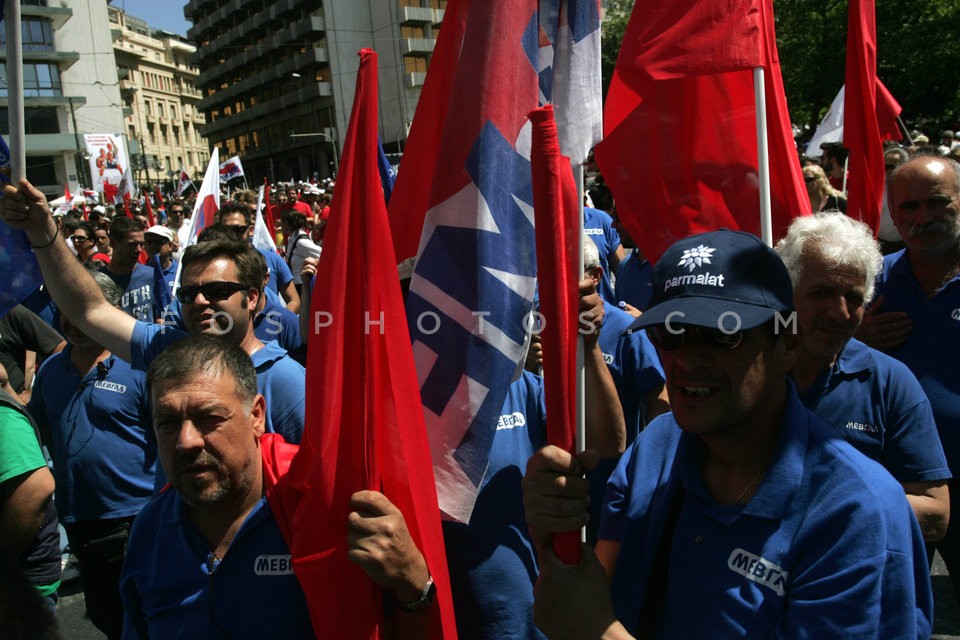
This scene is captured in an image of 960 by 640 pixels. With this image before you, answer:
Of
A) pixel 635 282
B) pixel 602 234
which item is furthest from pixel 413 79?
pixel 635 282

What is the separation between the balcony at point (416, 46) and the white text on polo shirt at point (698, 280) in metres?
59.0

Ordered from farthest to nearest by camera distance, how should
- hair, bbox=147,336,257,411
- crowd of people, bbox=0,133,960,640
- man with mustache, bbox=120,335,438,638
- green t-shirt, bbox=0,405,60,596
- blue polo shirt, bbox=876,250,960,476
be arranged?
blue polo shirt, bbox=876,250,960,476 < green t-shirt, bbox=0,405,60,596 < hair, bbox=147,336,257,411 < man with mustache, bbox=120,335,438,638 < crowd of people, bbox=0,133,960,640

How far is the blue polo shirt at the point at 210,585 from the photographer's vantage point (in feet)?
6.90

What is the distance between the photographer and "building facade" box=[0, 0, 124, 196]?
168 feet

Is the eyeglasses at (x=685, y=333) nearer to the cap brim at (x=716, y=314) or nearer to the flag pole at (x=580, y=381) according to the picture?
the cap brim at (x=716, y=314)

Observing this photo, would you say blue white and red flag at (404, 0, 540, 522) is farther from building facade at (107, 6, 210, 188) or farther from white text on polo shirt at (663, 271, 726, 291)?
building facade at (107, 6, 210, 188)

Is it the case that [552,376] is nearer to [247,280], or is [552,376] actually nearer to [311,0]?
[247,280]

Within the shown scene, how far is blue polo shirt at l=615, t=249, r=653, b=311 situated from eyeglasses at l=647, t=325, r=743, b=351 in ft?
11.0

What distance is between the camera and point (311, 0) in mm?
67000

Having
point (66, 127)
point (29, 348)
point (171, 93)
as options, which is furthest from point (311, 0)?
point (29, 348)

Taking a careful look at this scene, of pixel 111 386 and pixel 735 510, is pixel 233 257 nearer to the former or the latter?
pixel 111 386

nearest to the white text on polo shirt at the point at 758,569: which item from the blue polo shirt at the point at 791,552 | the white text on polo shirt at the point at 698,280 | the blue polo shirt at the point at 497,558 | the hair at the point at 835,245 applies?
the blue polo shirt at the point at 791,552

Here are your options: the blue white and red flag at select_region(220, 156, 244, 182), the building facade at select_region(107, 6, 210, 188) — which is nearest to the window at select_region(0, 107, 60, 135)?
the building facade at select_region(107, 6, 210, 188)

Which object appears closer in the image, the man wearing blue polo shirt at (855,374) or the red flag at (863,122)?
the man wearing blue polo shirt at (855,374)
